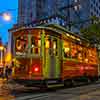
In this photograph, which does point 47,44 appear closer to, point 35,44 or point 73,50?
point 35,44

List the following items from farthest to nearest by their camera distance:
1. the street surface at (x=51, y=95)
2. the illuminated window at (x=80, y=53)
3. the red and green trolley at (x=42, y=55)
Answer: the illuminated window at (x=80, y=53) → the red and green trolley at (x=42, y=55) → the street surface at (x=51, y=95)

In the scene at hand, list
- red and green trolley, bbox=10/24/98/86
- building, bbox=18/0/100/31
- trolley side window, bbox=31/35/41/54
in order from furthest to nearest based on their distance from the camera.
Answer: building, bbox=18/0/100/31 → trolley side window, bbox=31/35/41/54 → red and green trolley, bbox=10/24/98/86

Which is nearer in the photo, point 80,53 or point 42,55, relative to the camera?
point 42,55

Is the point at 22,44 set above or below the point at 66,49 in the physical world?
above

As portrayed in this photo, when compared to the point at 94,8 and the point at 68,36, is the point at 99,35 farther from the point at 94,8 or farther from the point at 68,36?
the point at 94,8

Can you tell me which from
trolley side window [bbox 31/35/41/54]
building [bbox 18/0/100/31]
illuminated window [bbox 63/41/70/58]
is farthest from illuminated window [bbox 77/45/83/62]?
building [bbox 18/0/100/31]

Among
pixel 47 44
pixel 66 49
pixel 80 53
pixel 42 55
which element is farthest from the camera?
pixel 80 53

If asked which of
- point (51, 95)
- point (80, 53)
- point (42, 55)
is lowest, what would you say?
point (51, 95)

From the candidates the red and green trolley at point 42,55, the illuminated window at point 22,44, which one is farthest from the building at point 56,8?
the illuminated window at point 22,44

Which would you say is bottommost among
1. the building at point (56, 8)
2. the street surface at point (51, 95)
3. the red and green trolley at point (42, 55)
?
the street surface at point (51, 95)

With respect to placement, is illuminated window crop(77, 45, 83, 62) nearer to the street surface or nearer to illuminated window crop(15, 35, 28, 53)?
the street surface

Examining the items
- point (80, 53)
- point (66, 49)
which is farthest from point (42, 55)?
point (80, 53)

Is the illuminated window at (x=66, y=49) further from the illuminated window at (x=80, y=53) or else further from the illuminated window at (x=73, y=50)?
the illuminated window at (x=80, y=53)

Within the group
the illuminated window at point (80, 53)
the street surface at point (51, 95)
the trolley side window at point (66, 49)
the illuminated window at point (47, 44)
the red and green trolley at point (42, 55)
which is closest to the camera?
the street surface at point (51, 95)
